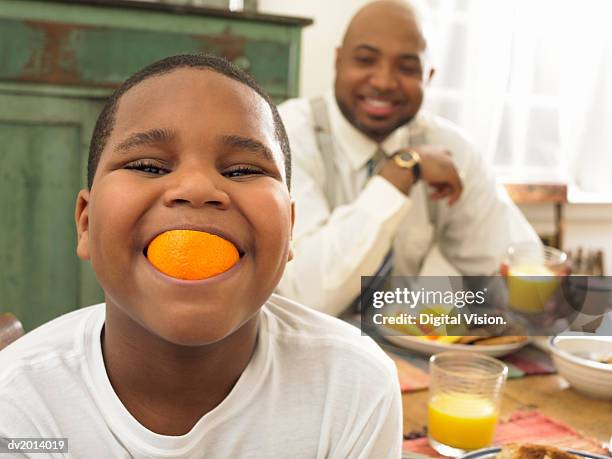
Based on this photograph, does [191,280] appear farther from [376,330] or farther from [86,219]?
[376,330]

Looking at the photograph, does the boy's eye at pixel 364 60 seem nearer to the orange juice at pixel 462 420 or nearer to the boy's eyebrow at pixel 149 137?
the orange juice at pixel 462 420

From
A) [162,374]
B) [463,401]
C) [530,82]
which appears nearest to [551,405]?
[463,401]

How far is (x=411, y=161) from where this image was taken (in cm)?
155

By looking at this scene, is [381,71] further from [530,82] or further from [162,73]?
[530,82]

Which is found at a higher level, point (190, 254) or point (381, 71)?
point (381, 71)

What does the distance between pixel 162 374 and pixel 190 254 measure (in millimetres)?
159

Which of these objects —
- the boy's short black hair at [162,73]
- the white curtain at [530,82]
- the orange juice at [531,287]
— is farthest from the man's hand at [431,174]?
the white curtain at [530,82]

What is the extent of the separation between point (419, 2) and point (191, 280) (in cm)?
232

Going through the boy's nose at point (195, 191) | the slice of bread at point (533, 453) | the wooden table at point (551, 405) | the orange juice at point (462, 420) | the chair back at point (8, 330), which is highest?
the boy's nose at point (195, 191)

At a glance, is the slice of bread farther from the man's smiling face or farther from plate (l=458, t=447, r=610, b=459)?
the man's smiling face

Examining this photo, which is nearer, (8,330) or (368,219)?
(8,330)

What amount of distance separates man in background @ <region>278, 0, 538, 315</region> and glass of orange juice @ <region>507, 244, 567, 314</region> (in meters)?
0.29

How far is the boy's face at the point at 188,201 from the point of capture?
56 cm

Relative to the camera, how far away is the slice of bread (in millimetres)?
666
